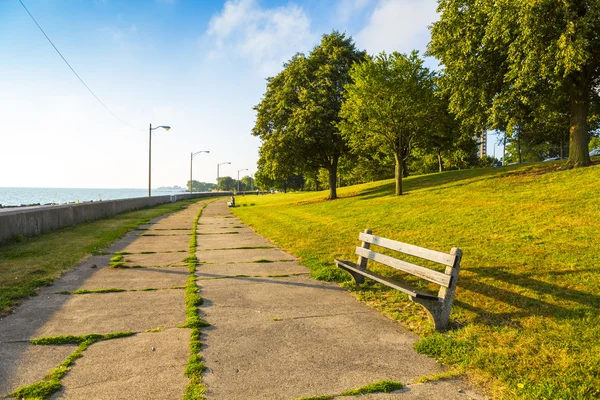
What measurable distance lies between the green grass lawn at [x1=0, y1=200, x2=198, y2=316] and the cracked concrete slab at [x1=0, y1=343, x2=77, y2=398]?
5.06 feet

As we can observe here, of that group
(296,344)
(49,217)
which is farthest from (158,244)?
(296,344)

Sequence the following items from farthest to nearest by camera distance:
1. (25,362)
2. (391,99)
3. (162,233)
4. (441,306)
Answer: (391,99) → (162,233) → (441,306) → (25,362)

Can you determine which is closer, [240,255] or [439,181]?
[240,255]

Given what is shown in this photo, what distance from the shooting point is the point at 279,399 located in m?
2.97

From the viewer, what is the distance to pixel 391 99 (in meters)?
19.7

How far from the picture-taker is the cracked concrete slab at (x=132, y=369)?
3059 mm

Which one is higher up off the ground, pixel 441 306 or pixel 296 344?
pixel 441 306

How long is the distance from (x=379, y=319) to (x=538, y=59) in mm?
14806

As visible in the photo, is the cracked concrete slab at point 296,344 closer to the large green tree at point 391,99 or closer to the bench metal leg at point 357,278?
the bench metal leg at point 357,278

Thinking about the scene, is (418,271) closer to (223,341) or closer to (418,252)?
(418,252)

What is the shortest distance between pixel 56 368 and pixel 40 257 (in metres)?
6.54

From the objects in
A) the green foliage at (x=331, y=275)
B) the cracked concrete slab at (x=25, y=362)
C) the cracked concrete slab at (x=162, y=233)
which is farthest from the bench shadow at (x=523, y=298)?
the cracked concrete slab at (x=162, y=233)

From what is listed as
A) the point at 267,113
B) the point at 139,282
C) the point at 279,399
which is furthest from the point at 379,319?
the point at 267,113

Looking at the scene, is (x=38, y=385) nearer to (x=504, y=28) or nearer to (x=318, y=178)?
(x=504, y=28)
